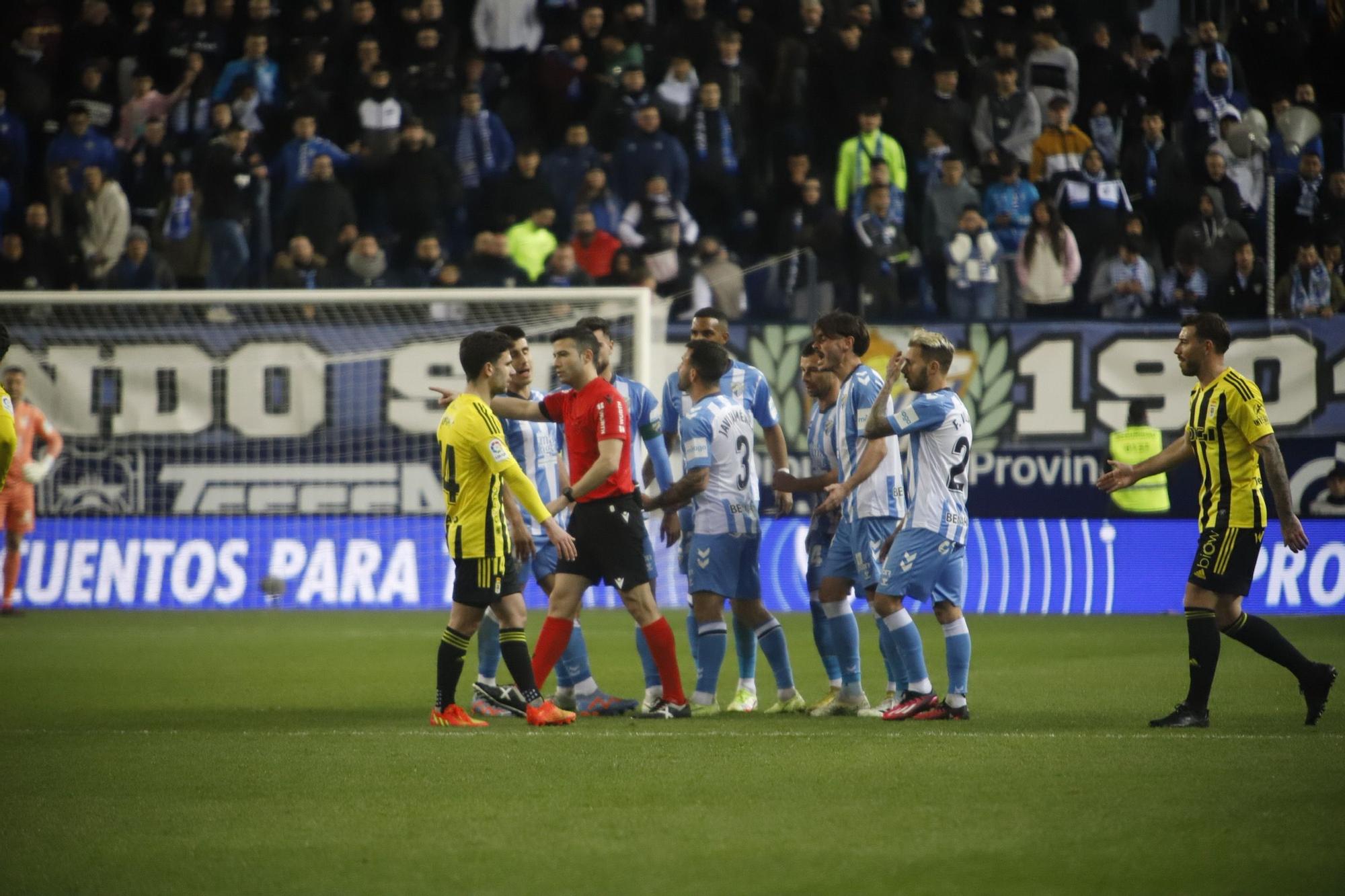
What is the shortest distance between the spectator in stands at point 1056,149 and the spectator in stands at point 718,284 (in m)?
3.55

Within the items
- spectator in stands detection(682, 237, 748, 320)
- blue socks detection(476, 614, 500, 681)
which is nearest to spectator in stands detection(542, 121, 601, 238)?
spectator in stands detection(682, 237, 748, 320)

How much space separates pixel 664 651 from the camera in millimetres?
8445

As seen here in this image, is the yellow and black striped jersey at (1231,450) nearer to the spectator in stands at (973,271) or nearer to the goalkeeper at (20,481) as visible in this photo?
the spectator in stands at (973,271)

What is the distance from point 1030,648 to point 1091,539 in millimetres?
3344

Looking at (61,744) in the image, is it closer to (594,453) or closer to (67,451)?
(594,453)

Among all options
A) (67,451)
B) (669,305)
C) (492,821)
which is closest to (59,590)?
(67,451)

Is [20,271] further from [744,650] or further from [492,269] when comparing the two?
[744,650]

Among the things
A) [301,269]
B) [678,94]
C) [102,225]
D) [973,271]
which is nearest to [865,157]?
[973,271]

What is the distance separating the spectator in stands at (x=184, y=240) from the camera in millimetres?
17500

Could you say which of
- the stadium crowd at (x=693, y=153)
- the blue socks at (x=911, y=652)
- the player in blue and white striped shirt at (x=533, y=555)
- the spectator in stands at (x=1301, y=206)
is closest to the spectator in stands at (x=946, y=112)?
the stadium crowd at (x=693, y=153)

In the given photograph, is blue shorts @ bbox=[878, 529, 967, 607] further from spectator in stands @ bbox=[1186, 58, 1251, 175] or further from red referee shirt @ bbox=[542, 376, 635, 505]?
spectator in stands @ bbox=[1186, 58, 1251, 175]

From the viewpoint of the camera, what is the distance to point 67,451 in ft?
53.3

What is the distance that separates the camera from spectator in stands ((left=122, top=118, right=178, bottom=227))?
59.3 feet

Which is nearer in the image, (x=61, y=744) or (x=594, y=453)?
(x=61, y=744)
